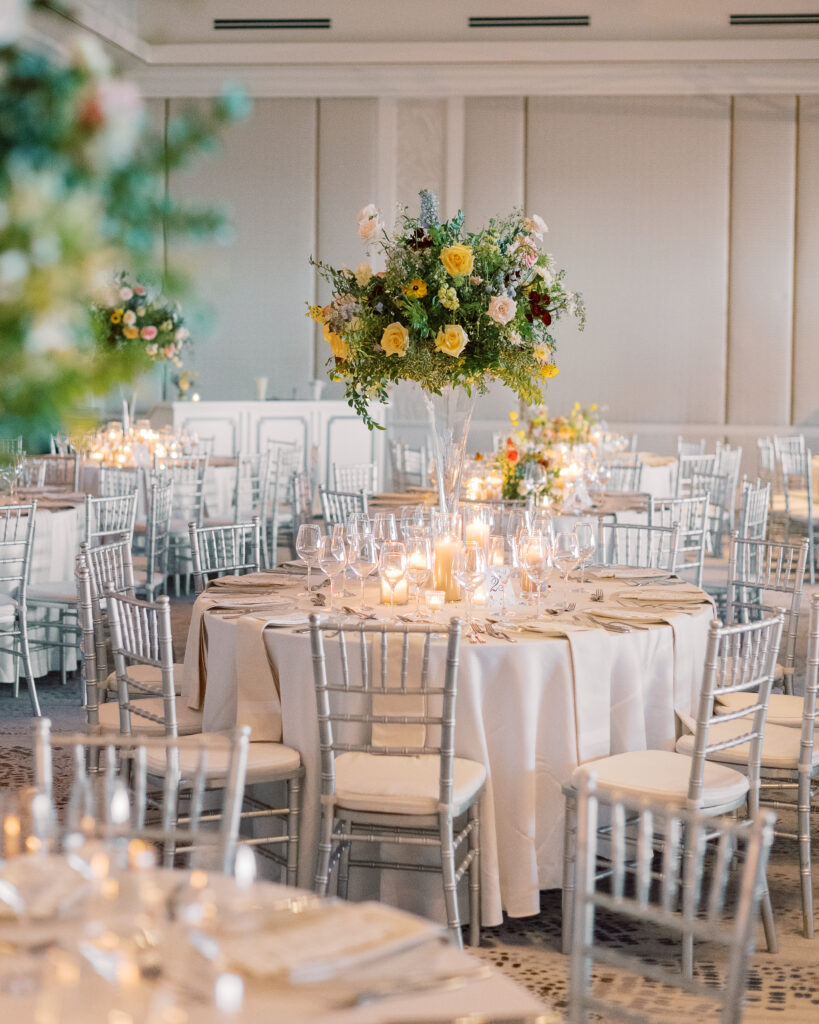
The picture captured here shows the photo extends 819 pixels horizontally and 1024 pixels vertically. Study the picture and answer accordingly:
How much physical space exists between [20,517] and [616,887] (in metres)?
4.70

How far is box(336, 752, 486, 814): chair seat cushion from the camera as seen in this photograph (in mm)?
3074

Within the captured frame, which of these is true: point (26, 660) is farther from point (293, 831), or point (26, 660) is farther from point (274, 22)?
point (274, 22)

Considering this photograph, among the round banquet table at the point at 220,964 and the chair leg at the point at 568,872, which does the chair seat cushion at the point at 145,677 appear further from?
the round banquet table at the point at 220,964

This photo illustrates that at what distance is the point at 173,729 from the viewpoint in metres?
3.39

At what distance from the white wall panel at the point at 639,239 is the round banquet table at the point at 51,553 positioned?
723cm

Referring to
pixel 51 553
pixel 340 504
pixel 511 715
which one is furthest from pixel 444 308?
pixel 51 553

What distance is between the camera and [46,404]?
119cm

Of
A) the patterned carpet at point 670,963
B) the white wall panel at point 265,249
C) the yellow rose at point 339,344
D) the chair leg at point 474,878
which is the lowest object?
the patterned carpet at point 670,963

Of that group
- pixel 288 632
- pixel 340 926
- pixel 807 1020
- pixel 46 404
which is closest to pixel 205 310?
pixel 46 404

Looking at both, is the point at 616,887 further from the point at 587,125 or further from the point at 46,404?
the point at 587,125

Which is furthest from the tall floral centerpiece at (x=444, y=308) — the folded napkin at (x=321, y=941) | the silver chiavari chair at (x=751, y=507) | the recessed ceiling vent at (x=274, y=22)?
the recessed ceiling vent at (x=274, y=22)

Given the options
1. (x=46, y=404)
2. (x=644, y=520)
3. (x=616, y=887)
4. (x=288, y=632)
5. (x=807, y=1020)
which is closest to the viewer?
(x=46, y=404)

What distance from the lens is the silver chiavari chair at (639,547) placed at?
5.14 metres

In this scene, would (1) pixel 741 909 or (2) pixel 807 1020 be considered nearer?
(1) pixel 741 909
